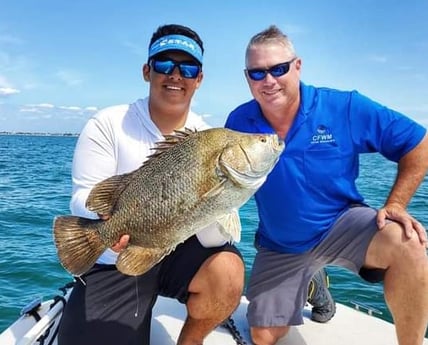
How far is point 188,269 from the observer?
3.41 metres

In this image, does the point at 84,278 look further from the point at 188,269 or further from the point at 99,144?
the point at 99,144

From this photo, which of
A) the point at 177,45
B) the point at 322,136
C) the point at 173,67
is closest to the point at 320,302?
the point at 322,136

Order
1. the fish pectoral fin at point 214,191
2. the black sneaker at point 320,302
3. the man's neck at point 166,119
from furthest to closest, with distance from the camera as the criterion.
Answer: the black sneaker at point 320,302, the man's neck at point 166,119, the fish pectoral fin at point 214,191

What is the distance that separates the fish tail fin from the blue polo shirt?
1524mm

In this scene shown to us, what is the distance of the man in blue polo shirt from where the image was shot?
3566mm

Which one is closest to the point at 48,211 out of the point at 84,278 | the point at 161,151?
the point at 84,278

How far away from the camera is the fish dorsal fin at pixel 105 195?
2863 mm

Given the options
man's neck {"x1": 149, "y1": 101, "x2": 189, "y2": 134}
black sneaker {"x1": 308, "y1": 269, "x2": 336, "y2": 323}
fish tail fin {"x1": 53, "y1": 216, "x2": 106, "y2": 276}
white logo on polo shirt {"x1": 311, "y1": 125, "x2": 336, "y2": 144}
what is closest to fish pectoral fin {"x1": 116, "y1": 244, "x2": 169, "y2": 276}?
fish tail fin {"x1": 53, "y1": 216, "x2": 106, "y2": 276}

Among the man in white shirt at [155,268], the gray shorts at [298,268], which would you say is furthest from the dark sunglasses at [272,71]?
the gray shorts at [298,268]

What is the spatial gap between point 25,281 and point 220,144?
534 cm

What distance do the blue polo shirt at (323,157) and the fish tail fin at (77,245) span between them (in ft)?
5.00

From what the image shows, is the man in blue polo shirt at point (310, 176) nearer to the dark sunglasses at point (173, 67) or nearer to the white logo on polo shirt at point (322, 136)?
the white logo on polo shirt at point (322, 136)

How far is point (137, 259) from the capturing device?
2.77m

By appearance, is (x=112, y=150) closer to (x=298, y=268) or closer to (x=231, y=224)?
(x=231, y=224)
